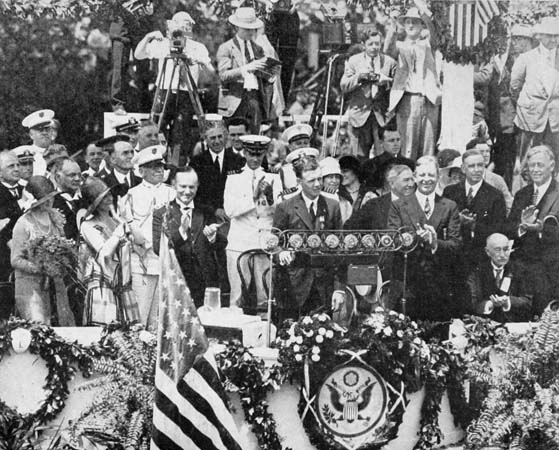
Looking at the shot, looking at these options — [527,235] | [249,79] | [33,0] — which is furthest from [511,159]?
[33,0]

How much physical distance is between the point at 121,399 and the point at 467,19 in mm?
5641

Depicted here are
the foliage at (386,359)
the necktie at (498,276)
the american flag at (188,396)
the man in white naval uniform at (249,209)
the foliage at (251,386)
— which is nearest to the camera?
the american flag at (188,396)

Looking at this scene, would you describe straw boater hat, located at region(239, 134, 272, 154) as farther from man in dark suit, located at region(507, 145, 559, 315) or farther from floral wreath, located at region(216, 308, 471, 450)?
man in dark suit, located at region(507, 145, 559, 315)

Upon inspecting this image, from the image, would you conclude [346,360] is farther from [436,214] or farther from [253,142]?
[253,142]

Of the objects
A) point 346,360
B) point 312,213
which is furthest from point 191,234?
point 346,360

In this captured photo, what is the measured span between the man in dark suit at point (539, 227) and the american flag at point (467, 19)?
4.82 feet

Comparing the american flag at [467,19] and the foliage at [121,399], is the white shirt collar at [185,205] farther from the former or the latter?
the american flag at [467,19]

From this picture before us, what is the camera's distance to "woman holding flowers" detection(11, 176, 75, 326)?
13078mm

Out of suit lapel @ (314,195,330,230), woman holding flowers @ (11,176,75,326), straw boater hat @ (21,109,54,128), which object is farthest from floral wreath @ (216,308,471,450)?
straw boater hat @ (21,109,54,128)

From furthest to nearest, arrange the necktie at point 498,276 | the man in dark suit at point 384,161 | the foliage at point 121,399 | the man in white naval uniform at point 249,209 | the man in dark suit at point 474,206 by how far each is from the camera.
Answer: the necktie at point 498,276 < the man in dark suit at point 474,206 < the man in dark suit at point 384,161 < the man in white naval uniform at point 249,209 < the foliage at point 121,399

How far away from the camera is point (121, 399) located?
41.6 feet

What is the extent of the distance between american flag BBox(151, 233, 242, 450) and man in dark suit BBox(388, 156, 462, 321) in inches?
110

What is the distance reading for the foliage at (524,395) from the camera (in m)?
13.0

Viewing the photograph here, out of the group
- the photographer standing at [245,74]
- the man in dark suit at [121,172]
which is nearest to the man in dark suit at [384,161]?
the photographer standing at [245,74]
